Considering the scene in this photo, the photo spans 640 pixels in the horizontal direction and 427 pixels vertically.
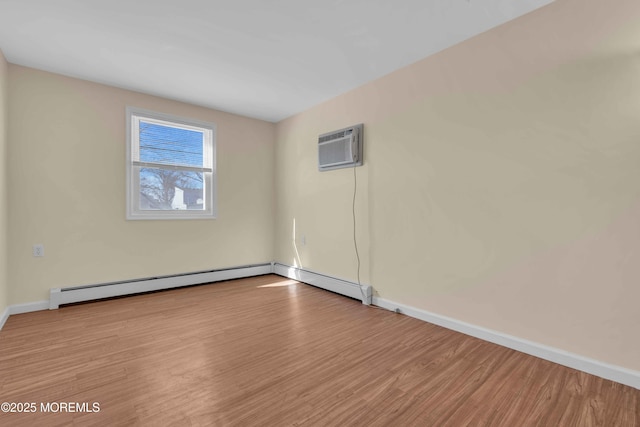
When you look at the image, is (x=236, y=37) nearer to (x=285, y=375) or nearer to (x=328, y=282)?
(x=285, y=375)

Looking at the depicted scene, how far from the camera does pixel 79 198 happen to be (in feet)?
10.2

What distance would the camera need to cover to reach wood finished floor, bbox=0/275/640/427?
1.43 meters

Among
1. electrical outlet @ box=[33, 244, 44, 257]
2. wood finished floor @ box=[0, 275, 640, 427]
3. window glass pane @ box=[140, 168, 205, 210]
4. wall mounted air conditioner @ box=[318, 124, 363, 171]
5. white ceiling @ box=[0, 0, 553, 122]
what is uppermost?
white ceiling @ box=[0, 0, 553, 122]

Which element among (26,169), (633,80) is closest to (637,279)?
(633,80)

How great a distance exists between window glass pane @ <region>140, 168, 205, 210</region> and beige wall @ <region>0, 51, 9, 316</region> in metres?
1.13

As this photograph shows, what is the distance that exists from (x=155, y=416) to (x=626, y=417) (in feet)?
7.57

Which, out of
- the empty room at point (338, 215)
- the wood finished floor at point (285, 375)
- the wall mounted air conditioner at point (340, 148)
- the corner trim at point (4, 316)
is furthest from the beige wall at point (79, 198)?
the wall mounted air conditioner at point (340, 148)

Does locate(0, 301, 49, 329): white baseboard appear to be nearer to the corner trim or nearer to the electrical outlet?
the corner trim

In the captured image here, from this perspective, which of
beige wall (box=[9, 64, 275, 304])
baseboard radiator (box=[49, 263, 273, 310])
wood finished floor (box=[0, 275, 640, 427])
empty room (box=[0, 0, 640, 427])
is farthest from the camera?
baseboard radiator (box=[49, 263, 273, 310])

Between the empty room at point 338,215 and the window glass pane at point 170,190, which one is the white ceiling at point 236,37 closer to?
the empty room at point 338,215

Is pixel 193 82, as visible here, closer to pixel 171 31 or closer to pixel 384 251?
pixel 171 31

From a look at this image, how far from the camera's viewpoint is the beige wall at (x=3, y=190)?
2566mm

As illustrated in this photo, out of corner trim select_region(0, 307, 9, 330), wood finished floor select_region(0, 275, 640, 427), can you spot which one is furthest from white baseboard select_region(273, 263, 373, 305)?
corner trim select_region(0, 307, 9, 330)

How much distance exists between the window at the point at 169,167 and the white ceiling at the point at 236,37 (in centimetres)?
50
